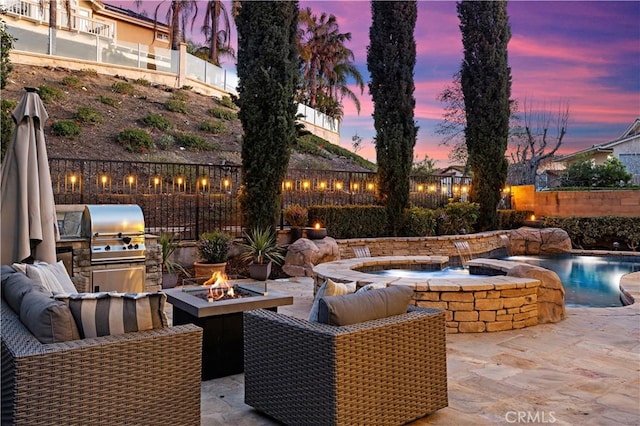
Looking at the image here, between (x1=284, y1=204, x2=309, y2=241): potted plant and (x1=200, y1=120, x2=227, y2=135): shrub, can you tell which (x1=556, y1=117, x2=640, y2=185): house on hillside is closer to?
(x1=284, y1=204, x2=309, y2=241): potted plant

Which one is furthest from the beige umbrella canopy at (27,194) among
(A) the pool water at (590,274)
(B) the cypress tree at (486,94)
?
(B) the cypress tree at (486,94)

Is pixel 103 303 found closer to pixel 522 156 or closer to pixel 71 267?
pixel 71 267

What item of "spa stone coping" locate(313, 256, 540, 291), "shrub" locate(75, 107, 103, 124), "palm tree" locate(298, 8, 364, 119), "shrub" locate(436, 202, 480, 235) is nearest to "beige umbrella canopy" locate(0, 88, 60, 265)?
"spa stone coping" locate(313, 256, 540, 291)

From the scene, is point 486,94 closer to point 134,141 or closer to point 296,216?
point 296,216

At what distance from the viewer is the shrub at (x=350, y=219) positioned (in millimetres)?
9945

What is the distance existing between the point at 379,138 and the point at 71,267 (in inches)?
317

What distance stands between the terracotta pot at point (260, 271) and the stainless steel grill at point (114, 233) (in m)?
2.51

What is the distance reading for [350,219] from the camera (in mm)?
10430

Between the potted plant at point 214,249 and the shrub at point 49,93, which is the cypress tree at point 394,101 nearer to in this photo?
the potted plant at point 214,249

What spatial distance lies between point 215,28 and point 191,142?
10507 mm

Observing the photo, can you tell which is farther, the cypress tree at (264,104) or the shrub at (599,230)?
the shrub at (599,230)

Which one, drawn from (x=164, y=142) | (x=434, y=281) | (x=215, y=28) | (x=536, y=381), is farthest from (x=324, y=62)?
(x=536, y=381)

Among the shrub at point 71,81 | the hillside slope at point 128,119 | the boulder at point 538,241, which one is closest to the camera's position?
the boulder at point 538,241

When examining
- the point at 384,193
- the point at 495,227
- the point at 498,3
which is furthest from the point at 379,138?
the point at 498,3
